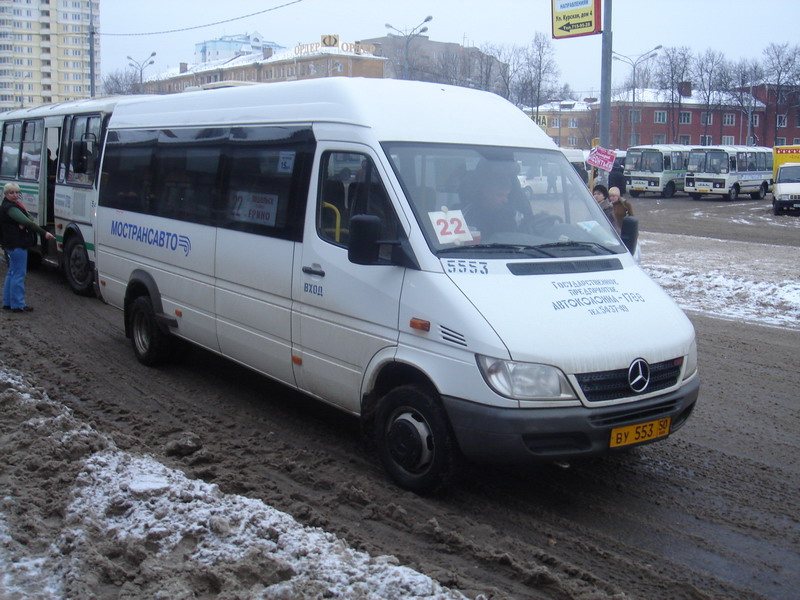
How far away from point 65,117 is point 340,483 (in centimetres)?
1064

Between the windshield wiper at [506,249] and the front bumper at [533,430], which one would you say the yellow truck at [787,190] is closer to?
the windshield wiper at [506,249]

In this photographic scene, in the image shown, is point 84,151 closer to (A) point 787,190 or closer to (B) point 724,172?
(A) point 787,190

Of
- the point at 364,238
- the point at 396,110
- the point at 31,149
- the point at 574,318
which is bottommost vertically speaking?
the point at 574,318

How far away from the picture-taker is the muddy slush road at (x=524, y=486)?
4.45 metres

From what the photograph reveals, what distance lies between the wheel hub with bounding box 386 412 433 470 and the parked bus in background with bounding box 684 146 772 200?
146 ft

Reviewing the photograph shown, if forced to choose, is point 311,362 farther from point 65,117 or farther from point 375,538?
point 65,117

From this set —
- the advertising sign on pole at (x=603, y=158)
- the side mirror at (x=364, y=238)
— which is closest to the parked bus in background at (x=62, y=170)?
the side mirror at (x=364, y=238)

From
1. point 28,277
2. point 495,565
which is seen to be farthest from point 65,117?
point 495,565

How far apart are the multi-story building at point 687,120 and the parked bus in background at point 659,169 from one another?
4486 cm

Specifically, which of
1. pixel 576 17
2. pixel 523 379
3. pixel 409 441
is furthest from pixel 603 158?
pixel 523 379

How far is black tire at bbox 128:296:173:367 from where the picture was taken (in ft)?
27.9

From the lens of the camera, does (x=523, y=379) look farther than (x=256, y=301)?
No

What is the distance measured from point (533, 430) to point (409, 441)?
0.87 meters

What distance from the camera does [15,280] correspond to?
1164 cm
